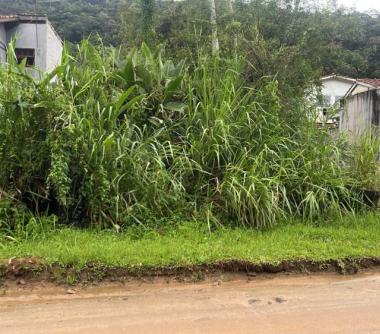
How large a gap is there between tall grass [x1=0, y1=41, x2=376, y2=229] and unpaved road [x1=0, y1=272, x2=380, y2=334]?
138cm

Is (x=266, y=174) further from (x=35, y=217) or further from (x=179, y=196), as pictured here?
(x=35, y=217)

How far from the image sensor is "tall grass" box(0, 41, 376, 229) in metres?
5.76

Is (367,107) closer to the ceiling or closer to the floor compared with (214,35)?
closer to the floor

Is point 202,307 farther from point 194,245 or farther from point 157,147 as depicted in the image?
point 157,147

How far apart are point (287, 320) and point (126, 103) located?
151 inches

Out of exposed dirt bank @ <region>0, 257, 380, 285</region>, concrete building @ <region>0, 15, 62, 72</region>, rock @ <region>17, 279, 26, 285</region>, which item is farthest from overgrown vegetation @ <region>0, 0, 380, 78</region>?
concrete building @ <region>0, 15, 62, 72</region>

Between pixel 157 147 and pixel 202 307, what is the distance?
282 centimetres

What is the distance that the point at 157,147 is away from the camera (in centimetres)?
648

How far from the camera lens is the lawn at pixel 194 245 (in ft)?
15.5

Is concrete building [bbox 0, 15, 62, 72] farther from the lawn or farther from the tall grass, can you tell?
the lawn

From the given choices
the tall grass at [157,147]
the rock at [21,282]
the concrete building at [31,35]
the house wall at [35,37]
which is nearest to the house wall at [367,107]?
the tall grass at [157,147]

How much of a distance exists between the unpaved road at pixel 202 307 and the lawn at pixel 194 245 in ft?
0.87

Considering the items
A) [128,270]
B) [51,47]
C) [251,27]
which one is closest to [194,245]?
[128,270]

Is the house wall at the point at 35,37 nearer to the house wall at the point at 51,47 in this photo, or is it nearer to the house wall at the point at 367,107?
the house wall at the point at 51,47
